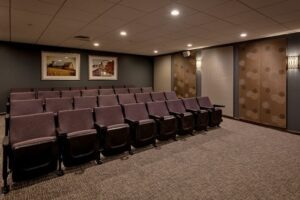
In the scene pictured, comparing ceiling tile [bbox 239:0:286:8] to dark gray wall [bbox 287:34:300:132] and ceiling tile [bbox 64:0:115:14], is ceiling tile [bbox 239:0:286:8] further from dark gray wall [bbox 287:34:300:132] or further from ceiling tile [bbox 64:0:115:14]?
dark gray wall [bbox 287:34:300:132]

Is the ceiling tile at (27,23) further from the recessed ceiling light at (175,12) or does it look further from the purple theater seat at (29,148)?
the recessed ceiling light at (175,12)

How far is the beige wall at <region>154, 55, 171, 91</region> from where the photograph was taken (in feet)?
33.4

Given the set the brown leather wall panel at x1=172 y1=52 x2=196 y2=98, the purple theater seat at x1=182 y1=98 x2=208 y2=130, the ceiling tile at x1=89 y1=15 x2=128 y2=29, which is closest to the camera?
the ceiling tile at x1=89 y1=15 x2=128 y2=29

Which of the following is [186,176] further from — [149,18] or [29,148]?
[149,18]

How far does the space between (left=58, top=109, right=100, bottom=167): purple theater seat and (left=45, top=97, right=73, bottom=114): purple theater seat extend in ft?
3.91

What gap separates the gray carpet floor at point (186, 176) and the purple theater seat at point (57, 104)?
1920 millimetres

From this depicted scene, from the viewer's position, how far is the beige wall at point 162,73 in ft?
33.4

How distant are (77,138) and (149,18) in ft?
9.42

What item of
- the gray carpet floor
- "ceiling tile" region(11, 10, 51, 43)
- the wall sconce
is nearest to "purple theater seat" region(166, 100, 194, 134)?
the gray carpet floor

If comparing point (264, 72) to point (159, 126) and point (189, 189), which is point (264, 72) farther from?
point (189, 189)

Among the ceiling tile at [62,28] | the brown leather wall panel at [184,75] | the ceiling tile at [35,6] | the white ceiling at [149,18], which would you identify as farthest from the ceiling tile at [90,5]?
the brown leather wall panel at [184,75]

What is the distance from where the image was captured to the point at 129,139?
3.57m

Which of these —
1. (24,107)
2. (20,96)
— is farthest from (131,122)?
(20,96)

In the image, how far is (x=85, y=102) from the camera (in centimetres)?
479
